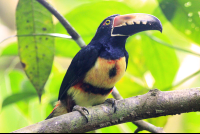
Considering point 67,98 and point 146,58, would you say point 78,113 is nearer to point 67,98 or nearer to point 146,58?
point 67,98

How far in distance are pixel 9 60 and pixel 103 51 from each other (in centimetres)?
170

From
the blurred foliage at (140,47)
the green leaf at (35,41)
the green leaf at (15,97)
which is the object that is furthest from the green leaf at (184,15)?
the green leaf at (15,97)

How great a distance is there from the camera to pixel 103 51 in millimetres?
1418

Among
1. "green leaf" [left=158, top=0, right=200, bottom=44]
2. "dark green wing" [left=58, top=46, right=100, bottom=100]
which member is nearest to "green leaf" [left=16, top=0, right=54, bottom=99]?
"dark green wing" [left=58, top=46, right=100, bottom=100]

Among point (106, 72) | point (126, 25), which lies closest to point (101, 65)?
point (106, 72)

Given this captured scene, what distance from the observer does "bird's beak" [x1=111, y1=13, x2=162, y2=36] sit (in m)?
1.21

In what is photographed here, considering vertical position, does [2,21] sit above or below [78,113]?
above


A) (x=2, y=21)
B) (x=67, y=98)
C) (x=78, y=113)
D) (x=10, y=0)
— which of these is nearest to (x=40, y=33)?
(x=67, y=98)

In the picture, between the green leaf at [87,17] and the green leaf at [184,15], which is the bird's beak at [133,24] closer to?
the green leaf at [87,17]

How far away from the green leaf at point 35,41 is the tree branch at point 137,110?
55 centimetres

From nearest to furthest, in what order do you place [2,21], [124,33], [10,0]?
[124,33] → [10,0] → [2,21]

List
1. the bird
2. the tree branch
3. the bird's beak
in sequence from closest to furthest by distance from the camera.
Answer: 1. the tree branch
2. the bird's beak
3. the bird

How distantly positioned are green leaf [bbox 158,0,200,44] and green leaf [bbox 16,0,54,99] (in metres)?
0.80

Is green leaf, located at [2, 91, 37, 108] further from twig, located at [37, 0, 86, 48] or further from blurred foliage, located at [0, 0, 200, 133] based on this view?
twig, located at [37, 0, 86, 48]
